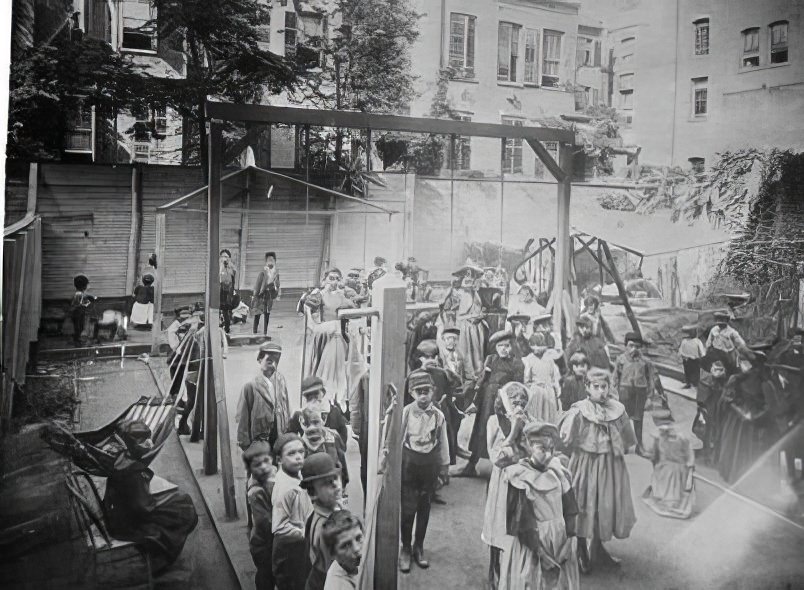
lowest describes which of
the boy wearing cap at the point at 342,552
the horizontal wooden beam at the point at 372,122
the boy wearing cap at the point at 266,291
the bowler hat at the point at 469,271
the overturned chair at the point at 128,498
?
the boy wearing cap at the point at 342,552

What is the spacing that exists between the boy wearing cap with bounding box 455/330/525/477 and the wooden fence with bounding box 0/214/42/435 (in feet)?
6.62

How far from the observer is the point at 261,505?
3443 millimetres

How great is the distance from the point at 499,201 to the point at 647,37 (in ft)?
4.15

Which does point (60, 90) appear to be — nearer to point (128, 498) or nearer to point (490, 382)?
point (128, 498)

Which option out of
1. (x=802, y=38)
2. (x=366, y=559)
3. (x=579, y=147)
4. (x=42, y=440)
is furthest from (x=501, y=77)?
(x=42, y=440)

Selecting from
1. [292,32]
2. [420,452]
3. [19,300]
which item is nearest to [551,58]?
[292,32]

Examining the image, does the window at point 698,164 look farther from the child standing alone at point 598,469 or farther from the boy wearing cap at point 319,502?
the boy wearing cap at point 319,502

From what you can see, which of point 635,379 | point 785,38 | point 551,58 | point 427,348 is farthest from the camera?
point 785,38

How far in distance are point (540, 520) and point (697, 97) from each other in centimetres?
246

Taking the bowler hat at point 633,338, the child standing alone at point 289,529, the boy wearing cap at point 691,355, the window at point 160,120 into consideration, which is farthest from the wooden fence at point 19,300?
the boy wearing cap at point 691,355

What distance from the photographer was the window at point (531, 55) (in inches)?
159

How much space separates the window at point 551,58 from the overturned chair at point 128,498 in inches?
97.8

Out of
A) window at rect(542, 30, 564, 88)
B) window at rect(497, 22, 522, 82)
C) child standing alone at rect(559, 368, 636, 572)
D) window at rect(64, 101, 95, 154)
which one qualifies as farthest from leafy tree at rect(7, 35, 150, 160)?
child standing alone at rect(559, 368, 636, 572)

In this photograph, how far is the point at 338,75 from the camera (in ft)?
12.0
